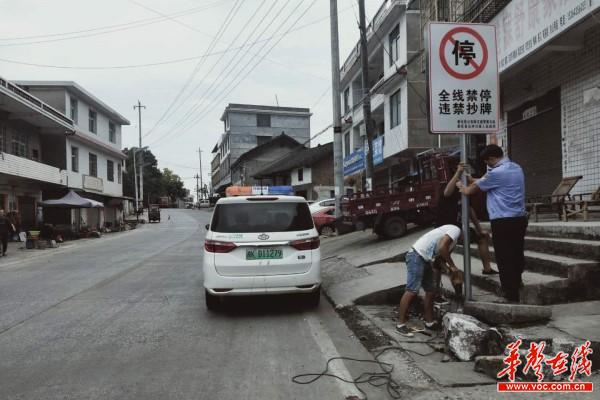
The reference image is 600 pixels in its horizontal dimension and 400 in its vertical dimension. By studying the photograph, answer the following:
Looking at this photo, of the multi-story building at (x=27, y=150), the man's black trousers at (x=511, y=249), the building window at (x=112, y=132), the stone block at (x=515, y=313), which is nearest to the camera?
the stone block at (x=515, y=313)

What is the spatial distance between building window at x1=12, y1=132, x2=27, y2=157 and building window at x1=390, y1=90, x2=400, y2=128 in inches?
788

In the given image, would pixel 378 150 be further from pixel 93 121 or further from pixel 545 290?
pixel 93 121

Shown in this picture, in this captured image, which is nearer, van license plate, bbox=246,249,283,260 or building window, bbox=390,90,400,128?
van license plate, bbox=246,249,283,260

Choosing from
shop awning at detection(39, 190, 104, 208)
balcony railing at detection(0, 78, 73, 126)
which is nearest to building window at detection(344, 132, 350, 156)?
shop awning at detection(39, 190, 104, 208)

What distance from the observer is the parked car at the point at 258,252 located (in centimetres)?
645

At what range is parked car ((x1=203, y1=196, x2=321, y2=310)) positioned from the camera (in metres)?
6.45

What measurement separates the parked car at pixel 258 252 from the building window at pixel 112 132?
35.0 m

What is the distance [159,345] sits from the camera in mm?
5219

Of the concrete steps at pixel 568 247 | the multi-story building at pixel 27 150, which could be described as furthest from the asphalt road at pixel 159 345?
the multi-story building at pixel 27 150

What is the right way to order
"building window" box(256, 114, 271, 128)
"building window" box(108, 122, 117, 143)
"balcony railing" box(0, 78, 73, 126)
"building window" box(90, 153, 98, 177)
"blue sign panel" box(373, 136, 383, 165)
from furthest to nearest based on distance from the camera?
"building window" box(256, 114, 271, 128) → "building window" box(108, 122, 117, 143) → "building window" box(90, 153, 98, 177) → "blue sign panel" box(373, 136, 383, 165) → "balcony railing" box(0, 78, 73, 126)

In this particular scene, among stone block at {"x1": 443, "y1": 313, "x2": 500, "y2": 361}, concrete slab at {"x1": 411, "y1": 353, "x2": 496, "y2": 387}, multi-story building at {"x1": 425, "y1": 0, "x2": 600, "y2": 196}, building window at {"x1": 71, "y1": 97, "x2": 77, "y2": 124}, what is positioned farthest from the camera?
building window at {"x1": 71, "y1": 97, "x2": 77, "y2": 124}

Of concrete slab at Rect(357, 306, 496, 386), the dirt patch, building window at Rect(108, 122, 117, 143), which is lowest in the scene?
the dirt patch

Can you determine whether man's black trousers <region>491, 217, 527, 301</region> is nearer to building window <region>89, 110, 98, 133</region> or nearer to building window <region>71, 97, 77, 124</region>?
building window <region>71, 97, 77, 124</region>

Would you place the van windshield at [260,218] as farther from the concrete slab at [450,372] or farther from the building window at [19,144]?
the building window at [19,144]
